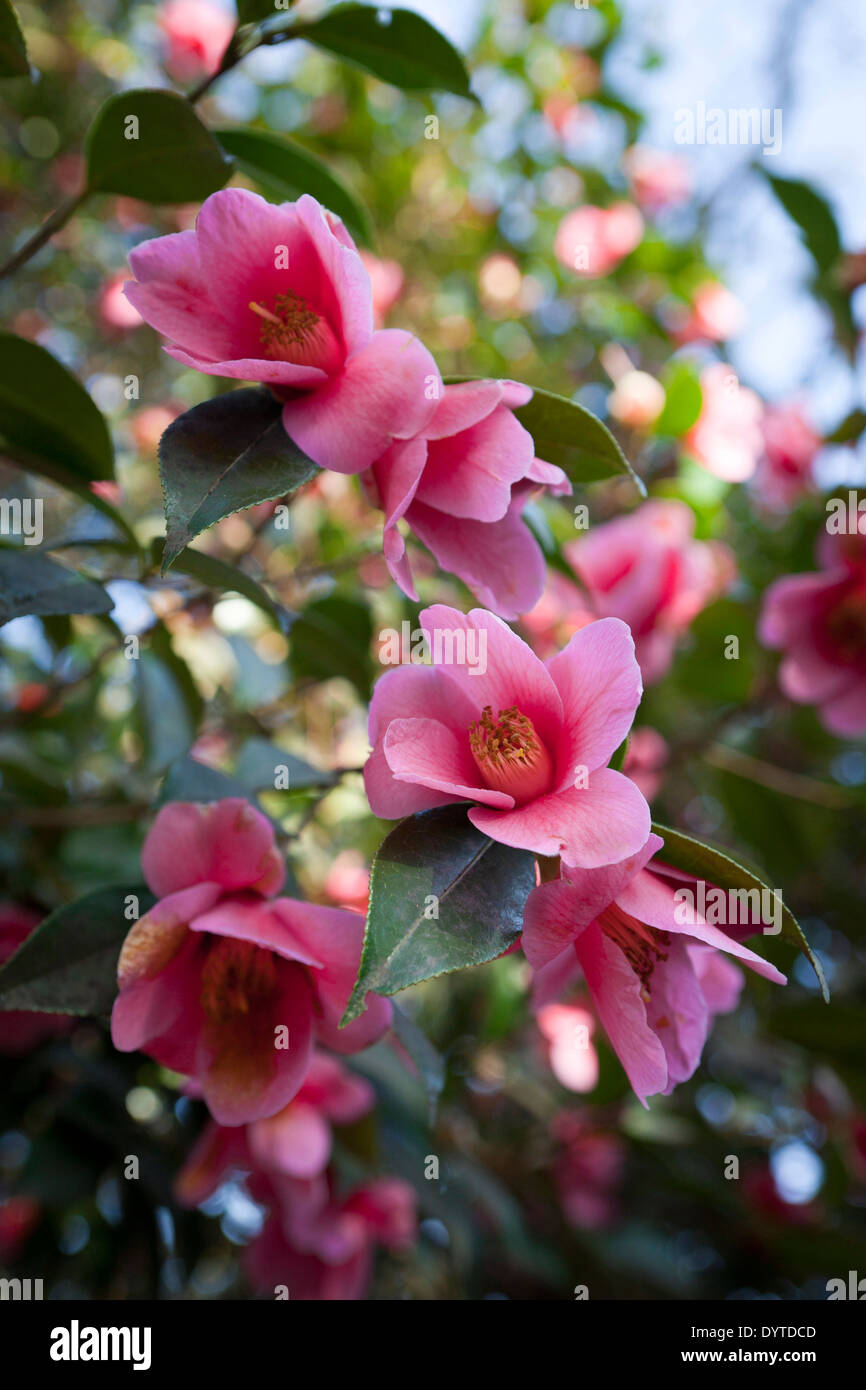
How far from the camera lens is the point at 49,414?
2.58 feet

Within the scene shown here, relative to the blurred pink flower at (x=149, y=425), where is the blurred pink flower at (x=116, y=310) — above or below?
above

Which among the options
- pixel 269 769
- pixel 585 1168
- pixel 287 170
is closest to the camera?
pixel 287 170

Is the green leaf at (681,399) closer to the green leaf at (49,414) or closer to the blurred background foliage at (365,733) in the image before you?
the blurred background foliage at (365,733)

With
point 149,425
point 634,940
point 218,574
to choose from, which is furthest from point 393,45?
point 149,425

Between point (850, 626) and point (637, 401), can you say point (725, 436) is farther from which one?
point (850, 626)

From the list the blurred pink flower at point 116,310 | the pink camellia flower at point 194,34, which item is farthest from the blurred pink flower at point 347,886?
the pink camellia flower at point 194,34

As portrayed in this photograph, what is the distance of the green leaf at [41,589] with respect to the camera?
618 mm

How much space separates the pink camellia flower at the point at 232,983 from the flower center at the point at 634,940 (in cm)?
15

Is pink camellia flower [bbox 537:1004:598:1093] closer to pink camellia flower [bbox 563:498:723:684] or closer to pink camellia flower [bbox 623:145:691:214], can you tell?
pink camellia flower [bbox 563:498:723:684]

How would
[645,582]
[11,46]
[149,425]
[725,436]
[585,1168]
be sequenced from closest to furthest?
1. [11,46]
2. [645,582]
3. [725,436]
4. [585,1168]
5. [149,425]

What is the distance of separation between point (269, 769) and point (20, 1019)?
43cm

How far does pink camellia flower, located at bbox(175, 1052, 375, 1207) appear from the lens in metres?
0.91

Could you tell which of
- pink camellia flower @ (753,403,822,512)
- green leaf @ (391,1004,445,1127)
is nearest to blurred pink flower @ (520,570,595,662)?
pink camellia flower @ (753,403,822,512)
